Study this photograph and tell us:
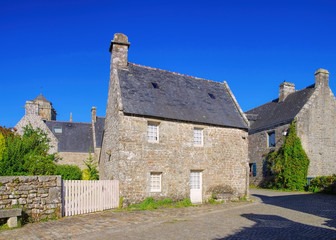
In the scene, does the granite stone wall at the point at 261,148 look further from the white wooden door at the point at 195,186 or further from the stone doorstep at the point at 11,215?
the stone doorstep at the point at 11,215

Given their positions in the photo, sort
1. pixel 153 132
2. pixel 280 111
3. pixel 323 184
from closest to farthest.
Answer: pixel 153 132 < pixel 323 184 < pixel 280 111

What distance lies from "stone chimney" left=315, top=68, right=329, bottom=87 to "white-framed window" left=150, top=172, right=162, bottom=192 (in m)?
16.5

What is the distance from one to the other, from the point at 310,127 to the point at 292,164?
3482 millimetres

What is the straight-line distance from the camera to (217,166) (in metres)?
16.7

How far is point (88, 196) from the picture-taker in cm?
1225

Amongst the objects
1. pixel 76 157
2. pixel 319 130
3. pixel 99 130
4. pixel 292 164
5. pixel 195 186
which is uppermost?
pixel 99 130

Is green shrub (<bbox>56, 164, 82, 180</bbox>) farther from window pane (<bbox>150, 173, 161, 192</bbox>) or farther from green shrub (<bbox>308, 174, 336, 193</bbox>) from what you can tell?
green shrub (<bbox>308, 174, 336, 193</bbox>)

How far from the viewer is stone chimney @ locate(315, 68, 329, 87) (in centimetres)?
2369

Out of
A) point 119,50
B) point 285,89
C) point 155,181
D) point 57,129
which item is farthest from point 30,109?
point 285,89

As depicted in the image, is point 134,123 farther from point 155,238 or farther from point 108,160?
point 155,238

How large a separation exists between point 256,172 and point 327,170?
18.8ft

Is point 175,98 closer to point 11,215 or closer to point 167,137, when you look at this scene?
point 167,137

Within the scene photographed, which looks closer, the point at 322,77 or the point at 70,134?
the point at 322,77

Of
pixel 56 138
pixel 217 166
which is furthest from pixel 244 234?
pixel 56 138
